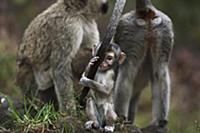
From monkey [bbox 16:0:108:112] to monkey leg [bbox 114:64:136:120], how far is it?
57 centimetres

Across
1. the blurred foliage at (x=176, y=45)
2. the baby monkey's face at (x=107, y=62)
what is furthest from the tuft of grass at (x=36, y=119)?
the blurred foliage at (x=176, y=45)

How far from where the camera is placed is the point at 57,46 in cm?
956

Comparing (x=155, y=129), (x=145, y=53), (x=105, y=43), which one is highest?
(x=105, y=43)

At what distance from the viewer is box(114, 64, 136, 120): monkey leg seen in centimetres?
960

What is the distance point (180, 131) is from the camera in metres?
11.3

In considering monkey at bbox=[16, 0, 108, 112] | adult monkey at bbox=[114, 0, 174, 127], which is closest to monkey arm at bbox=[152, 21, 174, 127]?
adult monkey at bbox=[114, 0, 174, 127]

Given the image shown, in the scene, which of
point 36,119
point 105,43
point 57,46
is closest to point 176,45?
point 57,46

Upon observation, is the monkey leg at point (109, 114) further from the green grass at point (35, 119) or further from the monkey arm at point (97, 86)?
the green grass at point (35, 119)

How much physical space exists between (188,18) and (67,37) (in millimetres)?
10342

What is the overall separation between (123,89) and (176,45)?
1005 cm

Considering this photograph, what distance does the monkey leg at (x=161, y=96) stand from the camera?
31.6 feet

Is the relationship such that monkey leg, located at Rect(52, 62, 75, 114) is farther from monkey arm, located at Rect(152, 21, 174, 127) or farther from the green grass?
monkey arm, located at Rect(152, 21, 174, 127)

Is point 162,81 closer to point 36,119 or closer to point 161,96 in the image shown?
point 161,96

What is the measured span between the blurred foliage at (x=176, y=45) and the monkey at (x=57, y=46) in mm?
2083
